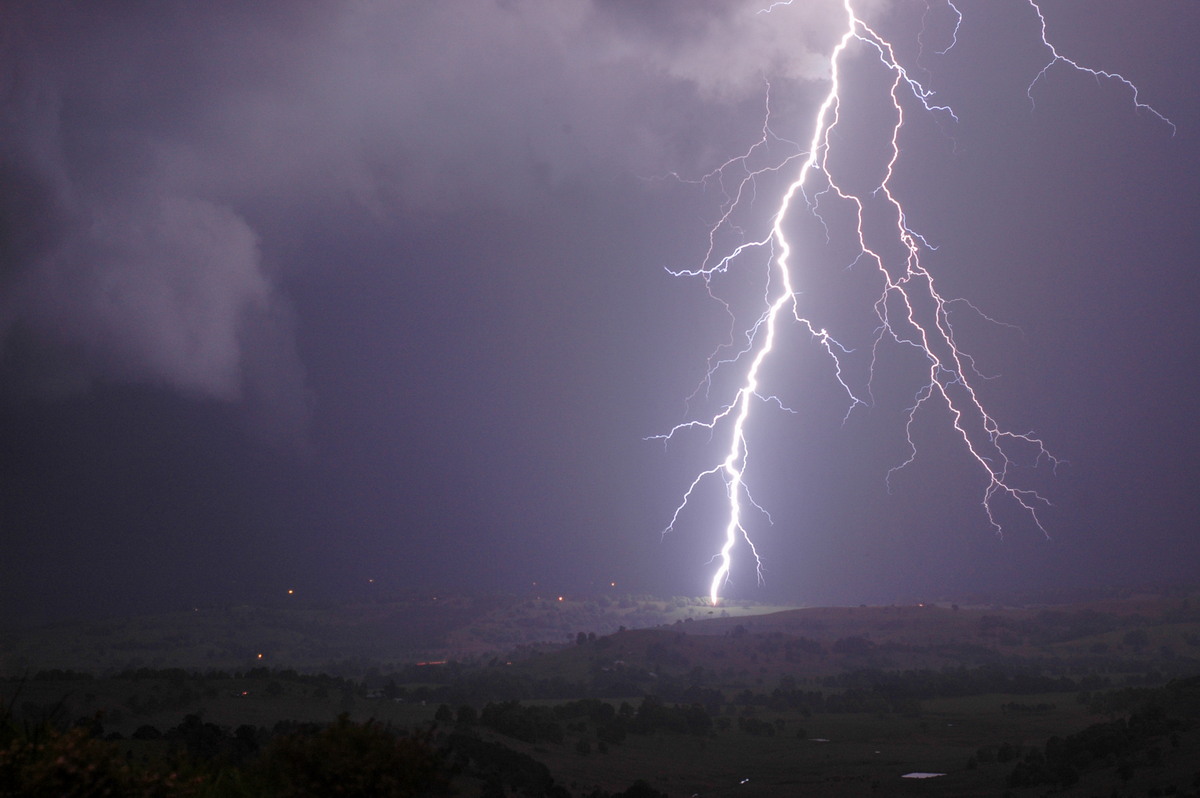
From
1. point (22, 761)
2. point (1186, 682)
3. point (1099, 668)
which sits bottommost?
point (1099, 668)

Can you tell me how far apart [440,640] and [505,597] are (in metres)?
15.4

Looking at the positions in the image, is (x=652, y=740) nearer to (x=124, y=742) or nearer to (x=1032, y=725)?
(x=1032, y=725)

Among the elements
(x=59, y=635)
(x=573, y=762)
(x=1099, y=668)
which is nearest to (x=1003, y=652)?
(x=1099, y=668)

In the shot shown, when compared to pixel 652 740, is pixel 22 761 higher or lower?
higher

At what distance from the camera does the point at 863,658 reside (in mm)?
35781

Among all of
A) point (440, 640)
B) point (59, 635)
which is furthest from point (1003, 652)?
point (59, 635)

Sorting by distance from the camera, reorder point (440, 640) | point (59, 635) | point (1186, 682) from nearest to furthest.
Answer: point (1186, 682)
point (59, 635)
point (440, 640)

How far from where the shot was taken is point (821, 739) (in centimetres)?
1895

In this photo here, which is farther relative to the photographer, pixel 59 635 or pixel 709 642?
pixel 59 635

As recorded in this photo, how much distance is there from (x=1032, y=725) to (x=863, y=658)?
1732cm

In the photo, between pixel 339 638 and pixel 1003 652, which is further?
pixel 339 638

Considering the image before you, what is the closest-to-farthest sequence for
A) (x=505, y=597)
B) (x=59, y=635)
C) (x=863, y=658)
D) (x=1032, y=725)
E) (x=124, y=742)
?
(x=124, y=742) < (x=1032, y=725) < (x=863, y=658) < (x=59, y=635) < (x=505, y=597)

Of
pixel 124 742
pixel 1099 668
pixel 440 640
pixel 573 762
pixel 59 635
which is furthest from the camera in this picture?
pixel 440 640

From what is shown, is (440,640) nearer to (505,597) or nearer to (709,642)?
(505,597)
